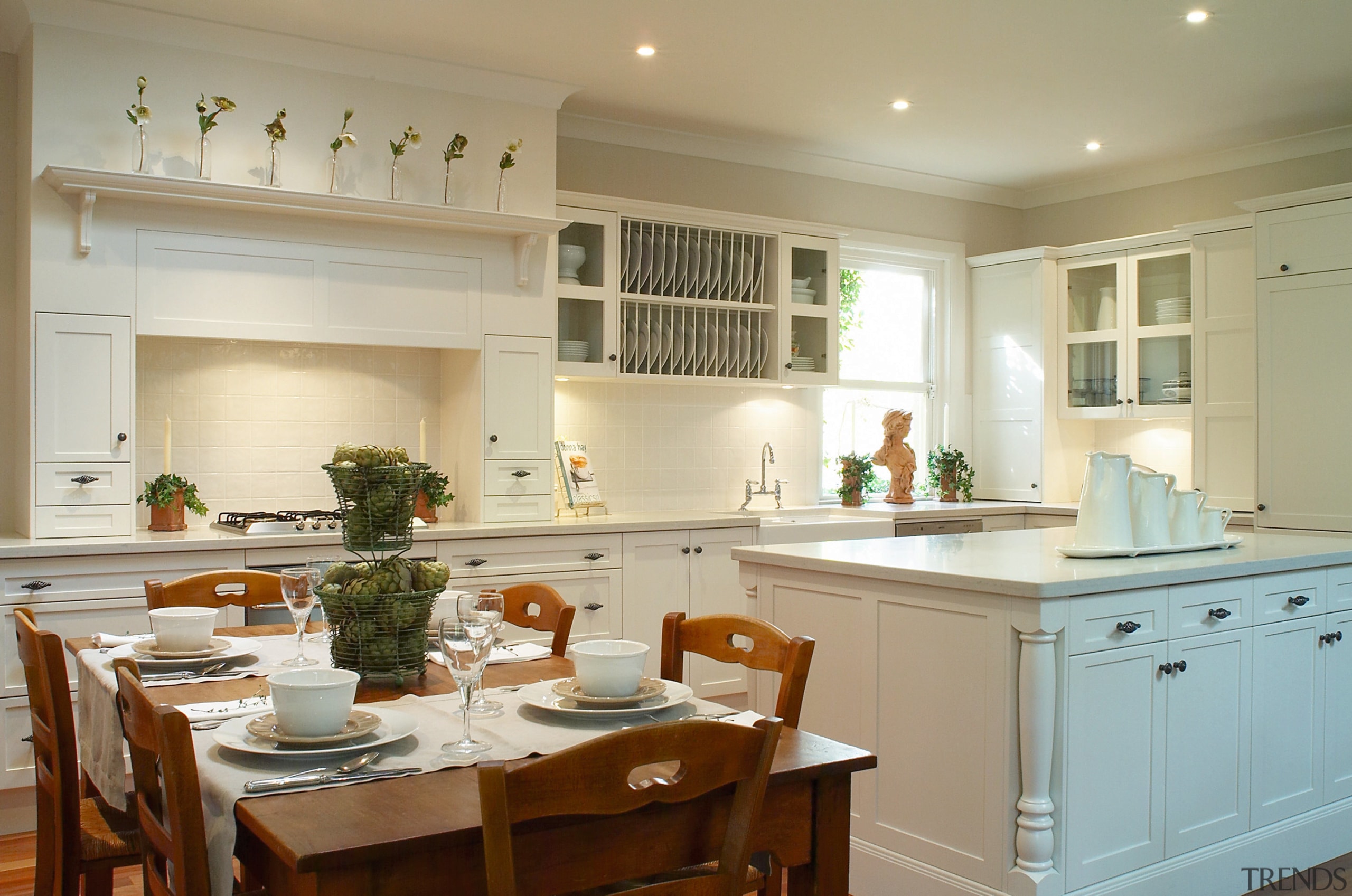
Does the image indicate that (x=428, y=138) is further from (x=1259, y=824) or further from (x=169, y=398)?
(x=1259, y=824)

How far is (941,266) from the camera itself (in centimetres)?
Answer: 651

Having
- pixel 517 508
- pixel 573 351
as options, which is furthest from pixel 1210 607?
pixel 573 351

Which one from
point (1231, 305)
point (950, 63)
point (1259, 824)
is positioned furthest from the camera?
point (1231, 305)

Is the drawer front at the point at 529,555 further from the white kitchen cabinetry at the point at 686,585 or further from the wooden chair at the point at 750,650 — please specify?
the wooden chair at the point at 750,650

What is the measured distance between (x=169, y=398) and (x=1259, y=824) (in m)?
4.07

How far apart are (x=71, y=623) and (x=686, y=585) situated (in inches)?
94.5

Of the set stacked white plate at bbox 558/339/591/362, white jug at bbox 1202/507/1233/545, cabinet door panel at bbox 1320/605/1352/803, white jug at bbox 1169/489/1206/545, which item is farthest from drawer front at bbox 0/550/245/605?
cabinet door panel at bbox 1320/605/1352/803

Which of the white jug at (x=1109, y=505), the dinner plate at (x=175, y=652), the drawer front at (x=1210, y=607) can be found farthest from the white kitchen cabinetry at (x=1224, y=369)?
the dinner plate at (x=175, y=652)

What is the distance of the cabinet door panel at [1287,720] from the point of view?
3.07m

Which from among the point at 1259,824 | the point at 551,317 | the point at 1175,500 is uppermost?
the point at 551,317

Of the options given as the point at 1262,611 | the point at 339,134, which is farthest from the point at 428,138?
the point at 1262,611

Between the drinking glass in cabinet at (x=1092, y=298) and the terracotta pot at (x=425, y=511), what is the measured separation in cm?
381

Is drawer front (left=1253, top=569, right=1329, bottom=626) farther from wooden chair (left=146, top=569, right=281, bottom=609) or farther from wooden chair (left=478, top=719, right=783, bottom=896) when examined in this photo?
wooden chair (left=146, top=569, right=281, bottom=609)

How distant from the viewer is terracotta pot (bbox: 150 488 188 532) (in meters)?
3.96
